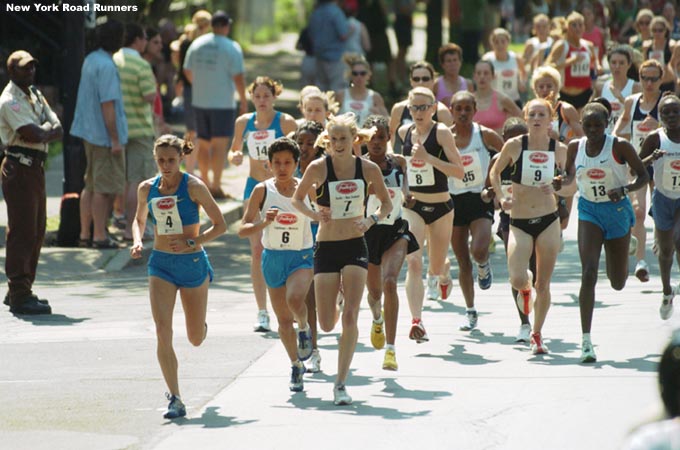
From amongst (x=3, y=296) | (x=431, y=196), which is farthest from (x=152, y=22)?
(x=431, y=196)

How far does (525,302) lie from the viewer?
1085 centimetres

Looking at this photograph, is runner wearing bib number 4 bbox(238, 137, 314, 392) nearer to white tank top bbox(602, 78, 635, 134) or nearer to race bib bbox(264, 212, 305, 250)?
race bib bbox(264, 212, 305, 250)

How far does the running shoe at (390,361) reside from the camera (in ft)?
32.4

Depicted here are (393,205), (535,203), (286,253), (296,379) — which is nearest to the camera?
(296,379)

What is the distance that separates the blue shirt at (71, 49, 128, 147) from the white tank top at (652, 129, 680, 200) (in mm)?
5652

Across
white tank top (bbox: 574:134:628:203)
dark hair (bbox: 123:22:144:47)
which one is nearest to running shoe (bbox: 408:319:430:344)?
white tank top (bbox: 574:134:628:203)

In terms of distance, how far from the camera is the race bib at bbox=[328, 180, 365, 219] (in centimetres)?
919

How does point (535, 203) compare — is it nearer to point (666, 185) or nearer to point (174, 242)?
point (666, 185)

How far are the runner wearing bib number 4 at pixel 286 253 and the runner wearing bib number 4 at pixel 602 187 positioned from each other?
201 centimetres

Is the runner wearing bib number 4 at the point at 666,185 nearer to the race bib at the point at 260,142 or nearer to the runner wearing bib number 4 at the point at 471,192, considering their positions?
the runner wearing bib number 4 at the point at 471,192

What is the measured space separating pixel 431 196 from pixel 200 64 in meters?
7.95

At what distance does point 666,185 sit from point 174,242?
4314 mm

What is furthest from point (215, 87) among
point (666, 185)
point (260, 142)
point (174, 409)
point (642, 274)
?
Answer: point (174, 409)

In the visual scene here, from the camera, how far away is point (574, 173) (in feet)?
34.7
